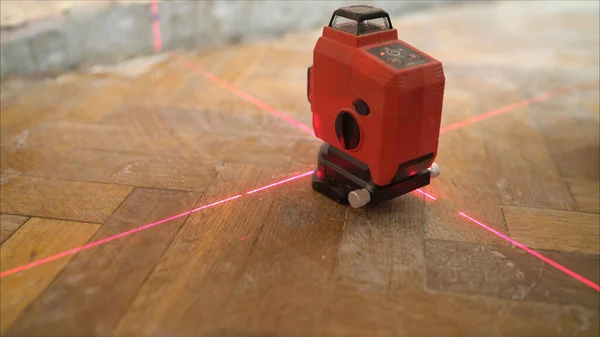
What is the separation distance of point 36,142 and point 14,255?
0.53 metres

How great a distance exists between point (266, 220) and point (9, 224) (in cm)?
56

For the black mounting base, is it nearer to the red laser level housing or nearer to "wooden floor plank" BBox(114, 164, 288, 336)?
the red laser level housing

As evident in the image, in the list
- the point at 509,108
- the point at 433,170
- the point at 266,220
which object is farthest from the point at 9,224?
the point at 509,108

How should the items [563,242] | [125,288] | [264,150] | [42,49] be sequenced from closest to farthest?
1. [125,288]
2. [563,242]
3. [264,150]
4. [42,49]

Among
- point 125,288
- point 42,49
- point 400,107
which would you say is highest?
point 400,107

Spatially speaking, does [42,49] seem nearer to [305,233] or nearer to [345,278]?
[305,233]

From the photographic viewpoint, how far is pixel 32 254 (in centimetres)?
110

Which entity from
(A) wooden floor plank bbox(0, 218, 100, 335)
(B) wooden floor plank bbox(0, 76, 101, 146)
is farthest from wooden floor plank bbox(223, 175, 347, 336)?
(B) wooden floor plank bbox(0, 76, 101, 146)

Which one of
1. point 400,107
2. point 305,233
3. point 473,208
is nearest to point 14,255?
point 305,233

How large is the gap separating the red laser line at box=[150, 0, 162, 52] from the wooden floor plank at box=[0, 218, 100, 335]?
48.9 inches

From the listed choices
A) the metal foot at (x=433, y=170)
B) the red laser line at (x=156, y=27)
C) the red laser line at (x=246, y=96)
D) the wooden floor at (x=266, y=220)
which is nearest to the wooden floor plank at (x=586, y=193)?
the wooden floor at (x=266, y=220)

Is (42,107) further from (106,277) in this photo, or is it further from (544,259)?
(544,259)

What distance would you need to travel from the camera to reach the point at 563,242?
114 centimetres

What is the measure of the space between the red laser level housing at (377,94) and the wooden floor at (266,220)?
17 centimetres
